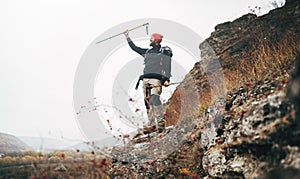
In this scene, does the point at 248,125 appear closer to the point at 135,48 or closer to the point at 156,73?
the point at 156,73

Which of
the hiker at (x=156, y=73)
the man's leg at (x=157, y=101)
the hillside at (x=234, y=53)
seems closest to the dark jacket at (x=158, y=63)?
the hiker at (x=156, y=73)

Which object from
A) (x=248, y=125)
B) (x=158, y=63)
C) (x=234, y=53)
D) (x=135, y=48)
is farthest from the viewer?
(x=234, y=53)

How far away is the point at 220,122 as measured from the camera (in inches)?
154

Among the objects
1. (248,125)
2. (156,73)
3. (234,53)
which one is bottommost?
(248,125)

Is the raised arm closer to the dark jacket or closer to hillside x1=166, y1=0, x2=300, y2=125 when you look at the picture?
the dark jacket

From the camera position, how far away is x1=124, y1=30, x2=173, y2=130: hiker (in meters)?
5.82

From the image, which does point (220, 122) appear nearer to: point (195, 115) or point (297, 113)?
point (195, 115)

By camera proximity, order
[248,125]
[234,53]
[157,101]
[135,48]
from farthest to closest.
→ [234,53] → [135,48] → [157,101] → [248,125]

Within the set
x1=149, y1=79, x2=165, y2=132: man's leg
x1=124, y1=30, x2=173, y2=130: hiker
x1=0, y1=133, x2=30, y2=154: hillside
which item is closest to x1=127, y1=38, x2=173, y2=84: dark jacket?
x1=124, y1=30, x2=173, y2=130: hiker

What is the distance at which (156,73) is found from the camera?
5.95 meters

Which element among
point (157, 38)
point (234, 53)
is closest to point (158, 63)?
point (157, 38)

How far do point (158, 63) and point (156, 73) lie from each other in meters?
0.26

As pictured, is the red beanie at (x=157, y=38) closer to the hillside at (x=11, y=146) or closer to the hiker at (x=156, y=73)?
the hiker at (x=156, y=73)

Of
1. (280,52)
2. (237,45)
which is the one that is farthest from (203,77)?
(280,52)
